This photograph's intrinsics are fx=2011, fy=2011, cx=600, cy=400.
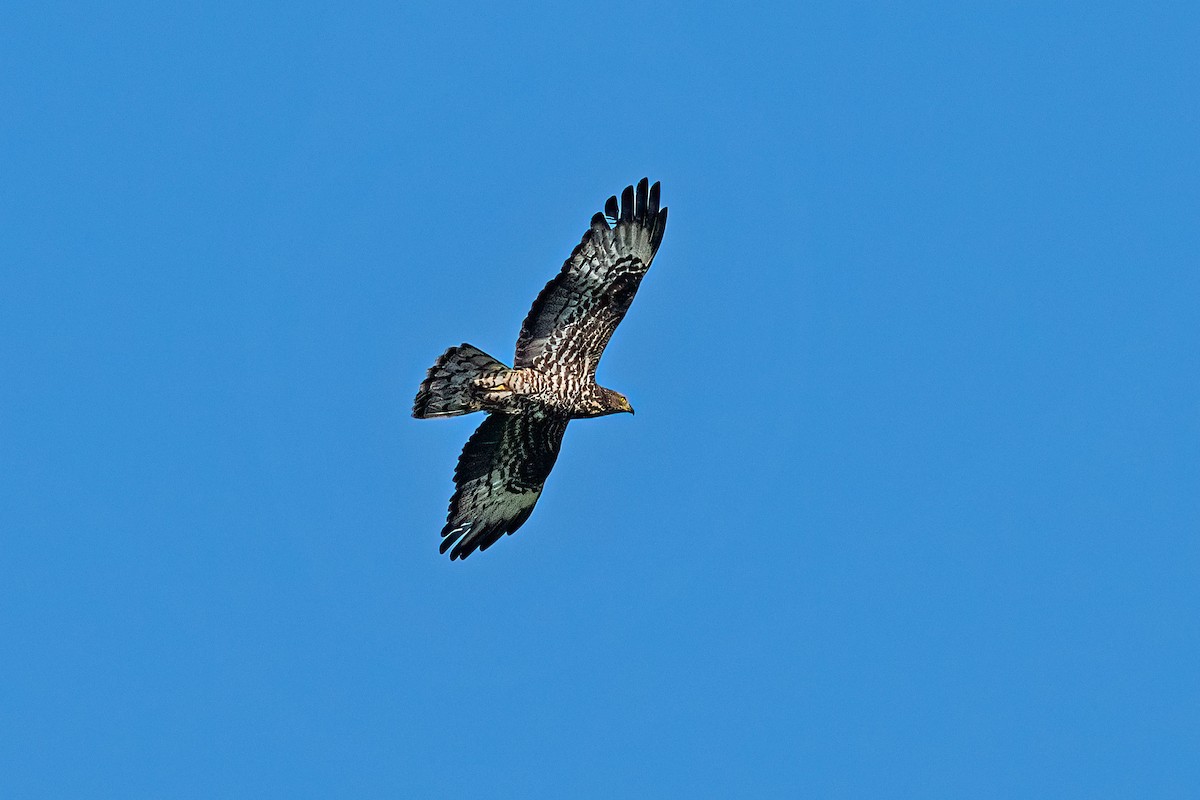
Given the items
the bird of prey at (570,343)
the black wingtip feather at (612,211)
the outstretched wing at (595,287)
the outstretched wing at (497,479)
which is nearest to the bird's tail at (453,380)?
the bird of prey at (570,343)

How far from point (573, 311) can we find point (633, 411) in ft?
4.11

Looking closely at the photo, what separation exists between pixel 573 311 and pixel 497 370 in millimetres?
868

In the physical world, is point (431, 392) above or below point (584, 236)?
below

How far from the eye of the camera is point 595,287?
17875mm

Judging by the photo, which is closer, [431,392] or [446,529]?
[431,392]

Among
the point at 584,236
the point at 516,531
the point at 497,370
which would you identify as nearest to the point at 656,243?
the point at 584,236

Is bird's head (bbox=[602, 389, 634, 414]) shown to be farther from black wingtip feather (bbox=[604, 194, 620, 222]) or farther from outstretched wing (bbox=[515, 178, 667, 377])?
black wingtip feather (bbox=[604, 194, 620, 222])

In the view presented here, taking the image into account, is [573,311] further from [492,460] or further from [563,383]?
[492,460]

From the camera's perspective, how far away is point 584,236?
1786cm

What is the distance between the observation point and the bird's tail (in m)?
17.5

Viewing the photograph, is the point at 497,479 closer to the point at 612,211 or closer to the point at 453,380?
the point at 453,380

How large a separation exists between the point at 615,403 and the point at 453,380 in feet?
5.35

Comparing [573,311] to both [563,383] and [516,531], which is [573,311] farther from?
[516,531]

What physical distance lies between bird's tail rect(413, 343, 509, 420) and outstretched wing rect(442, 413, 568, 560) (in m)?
0.90
